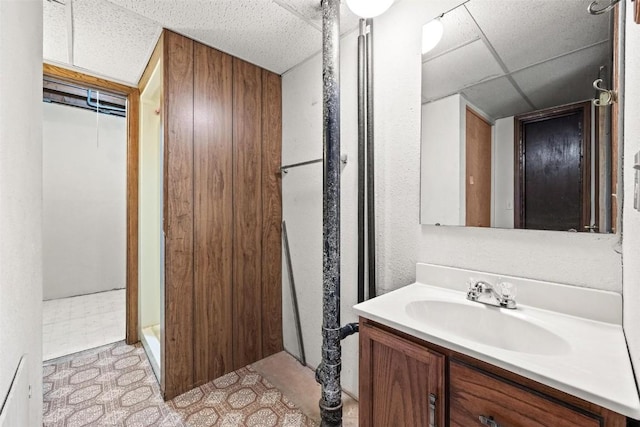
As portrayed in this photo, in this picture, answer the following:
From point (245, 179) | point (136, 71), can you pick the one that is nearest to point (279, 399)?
point (245, 179)

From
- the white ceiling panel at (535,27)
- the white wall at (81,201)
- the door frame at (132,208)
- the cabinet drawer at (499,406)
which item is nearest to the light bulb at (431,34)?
the white ceiling panel at (535,27)

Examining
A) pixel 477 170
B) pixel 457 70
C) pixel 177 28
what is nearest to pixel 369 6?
pixel 457 70

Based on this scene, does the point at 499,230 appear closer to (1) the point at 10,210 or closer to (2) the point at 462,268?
(2) the point at 462,268

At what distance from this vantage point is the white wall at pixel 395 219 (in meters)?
1.04

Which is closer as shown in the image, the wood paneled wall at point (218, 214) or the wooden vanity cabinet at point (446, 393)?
the wooden vanity cabinet at point (446, 393)

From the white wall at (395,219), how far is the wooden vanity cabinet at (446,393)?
1.70ft

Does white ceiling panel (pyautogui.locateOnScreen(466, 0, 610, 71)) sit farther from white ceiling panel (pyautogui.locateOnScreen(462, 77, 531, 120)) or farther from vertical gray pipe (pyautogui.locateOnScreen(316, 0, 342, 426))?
vertical gray pipe (pyautogui.locateOnScreen(316, 0, 342, 426))

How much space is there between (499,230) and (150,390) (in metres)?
2.18

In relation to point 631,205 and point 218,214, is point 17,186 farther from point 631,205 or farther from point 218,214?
point 631,205

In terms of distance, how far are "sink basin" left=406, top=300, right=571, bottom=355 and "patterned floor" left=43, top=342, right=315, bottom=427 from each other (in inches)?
38.1

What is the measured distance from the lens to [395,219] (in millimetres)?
1501

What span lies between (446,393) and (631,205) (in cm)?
74

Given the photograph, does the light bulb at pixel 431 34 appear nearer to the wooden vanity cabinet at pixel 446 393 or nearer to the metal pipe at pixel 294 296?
the wooden vanity cabinet at pixel 446 393

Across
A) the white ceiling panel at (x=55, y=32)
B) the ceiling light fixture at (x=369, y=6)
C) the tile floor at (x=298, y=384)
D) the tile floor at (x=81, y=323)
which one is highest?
the white ceiling panel at (x=55, y=32)
